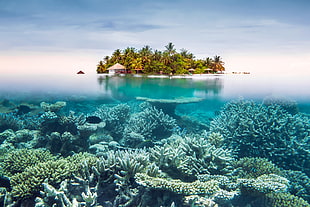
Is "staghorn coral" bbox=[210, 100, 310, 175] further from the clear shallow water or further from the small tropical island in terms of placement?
the small tropical island

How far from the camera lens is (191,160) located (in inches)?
214

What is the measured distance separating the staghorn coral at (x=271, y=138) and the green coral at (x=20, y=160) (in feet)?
20.9

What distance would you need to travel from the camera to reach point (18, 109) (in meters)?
14.6

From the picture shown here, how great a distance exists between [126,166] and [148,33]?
379 inches

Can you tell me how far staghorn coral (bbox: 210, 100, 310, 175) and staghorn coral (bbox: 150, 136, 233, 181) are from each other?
89.6 inches

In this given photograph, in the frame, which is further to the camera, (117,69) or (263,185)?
(117,69)

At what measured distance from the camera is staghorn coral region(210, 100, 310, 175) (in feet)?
26.1

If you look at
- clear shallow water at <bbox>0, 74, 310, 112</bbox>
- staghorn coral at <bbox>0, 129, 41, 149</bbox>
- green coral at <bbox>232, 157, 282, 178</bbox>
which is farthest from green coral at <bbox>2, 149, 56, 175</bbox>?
clear shallow water at <bbox>0, 74, 310, 112</bbox>

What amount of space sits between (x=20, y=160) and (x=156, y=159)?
12.0 ft

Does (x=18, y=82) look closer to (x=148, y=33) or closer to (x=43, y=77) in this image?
(x=43, y=77)

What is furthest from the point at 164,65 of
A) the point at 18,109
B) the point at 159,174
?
the point at 159,174

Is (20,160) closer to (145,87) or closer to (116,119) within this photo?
(116,119)

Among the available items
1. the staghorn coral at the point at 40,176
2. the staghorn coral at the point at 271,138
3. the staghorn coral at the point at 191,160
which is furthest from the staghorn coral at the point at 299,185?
the staghorn coral at the point at 40,176

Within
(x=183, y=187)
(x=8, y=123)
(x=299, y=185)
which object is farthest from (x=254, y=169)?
(x=8, y=123)
